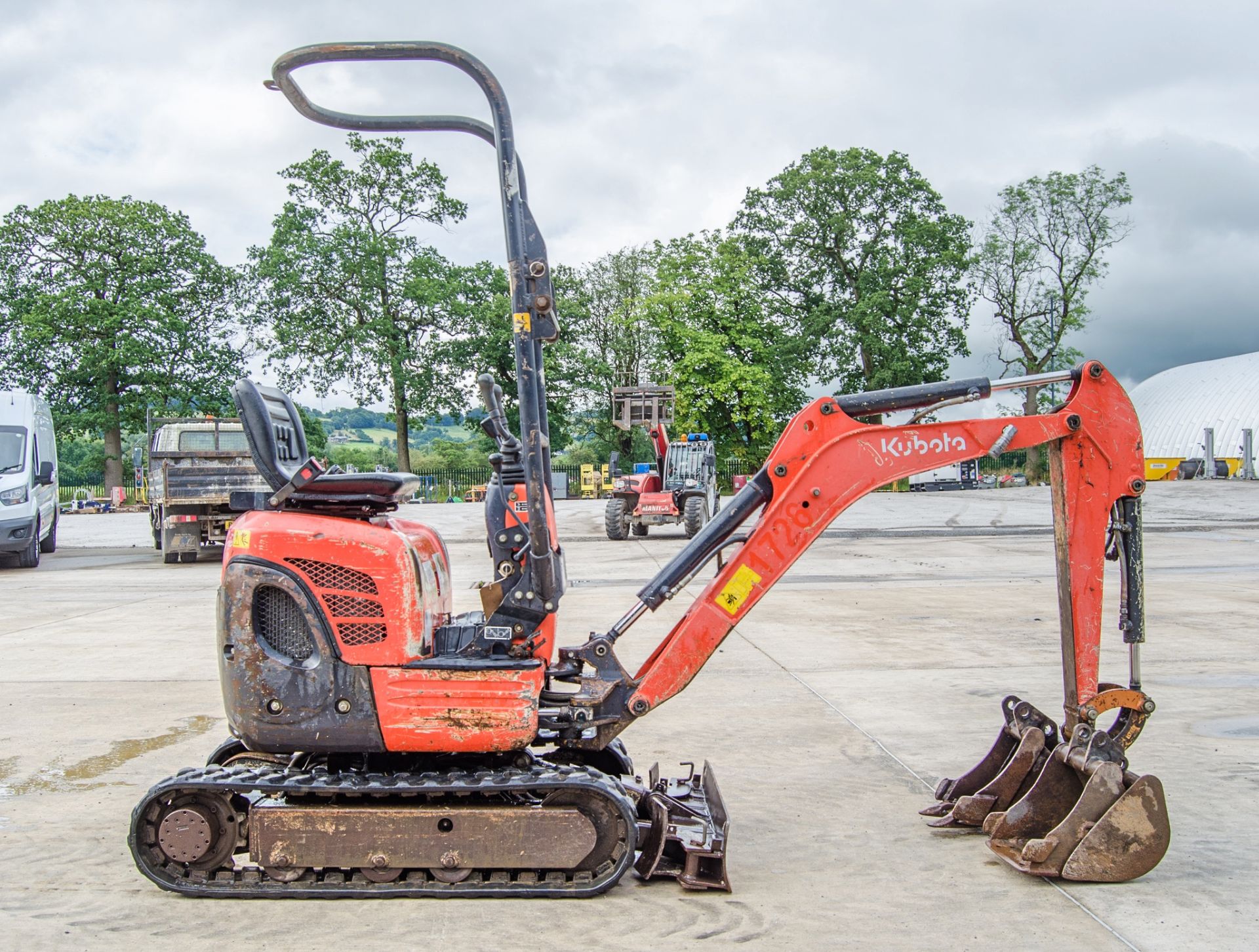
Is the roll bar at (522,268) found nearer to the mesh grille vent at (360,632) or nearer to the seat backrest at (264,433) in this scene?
the mesh grille vent at (360,632)

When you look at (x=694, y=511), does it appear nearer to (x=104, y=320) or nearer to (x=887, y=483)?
(x=887, y=483)

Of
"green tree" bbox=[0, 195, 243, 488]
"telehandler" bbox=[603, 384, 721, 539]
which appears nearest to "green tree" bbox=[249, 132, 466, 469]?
"green tree" bbox=[0, 195, 243, 488]

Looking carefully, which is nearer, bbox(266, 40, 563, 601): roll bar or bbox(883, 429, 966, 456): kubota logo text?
bbox(266, 40, 563, 601): roll bar

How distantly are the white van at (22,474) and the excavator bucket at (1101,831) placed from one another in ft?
57.7

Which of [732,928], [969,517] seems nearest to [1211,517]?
[969,517]

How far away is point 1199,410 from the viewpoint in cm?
5519

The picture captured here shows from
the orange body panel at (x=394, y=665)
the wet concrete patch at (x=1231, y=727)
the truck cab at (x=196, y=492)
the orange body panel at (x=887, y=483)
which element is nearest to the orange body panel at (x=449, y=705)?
the orange body panel at (x=394, y=665)

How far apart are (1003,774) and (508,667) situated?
2.25m

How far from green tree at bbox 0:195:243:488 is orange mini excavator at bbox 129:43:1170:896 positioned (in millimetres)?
46554

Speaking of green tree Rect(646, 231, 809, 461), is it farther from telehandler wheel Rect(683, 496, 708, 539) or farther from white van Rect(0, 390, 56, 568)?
white van Rect(0, 390, 56, 568)

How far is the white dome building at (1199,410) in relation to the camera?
51438mm

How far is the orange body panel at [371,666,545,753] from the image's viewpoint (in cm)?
405

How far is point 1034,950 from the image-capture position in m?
3.48

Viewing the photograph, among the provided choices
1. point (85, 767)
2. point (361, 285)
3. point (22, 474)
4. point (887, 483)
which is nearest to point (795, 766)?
point (887, 483)
